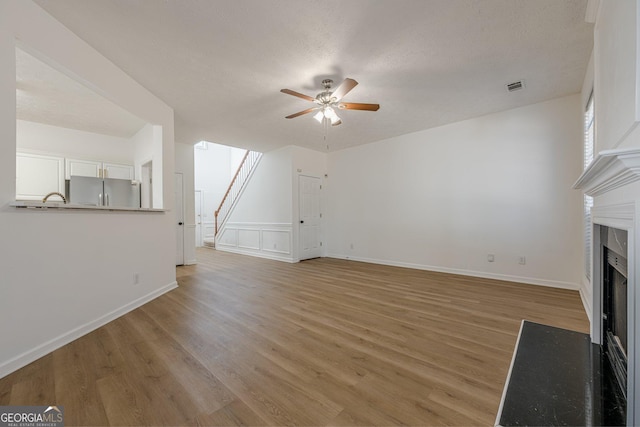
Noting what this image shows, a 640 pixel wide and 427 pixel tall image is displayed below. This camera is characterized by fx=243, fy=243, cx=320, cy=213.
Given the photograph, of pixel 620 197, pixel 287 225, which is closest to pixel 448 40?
pixel 620 197

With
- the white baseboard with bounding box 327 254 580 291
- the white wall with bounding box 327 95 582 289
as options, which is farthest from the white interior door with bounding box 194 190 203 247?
the white baseboard with bounding box 327 254 580 291

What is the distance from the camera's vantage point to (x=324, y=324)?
2490 millimetres

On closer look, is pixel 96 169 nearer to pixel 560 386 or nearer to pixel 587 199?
pixel 560 386

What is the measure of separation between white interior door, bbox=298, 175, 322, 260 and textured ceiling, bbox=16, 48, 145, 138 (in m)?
3.46

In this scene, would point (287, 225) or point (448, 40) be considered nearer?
point (448, 40)

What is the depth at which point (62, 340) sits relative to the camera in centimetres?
210

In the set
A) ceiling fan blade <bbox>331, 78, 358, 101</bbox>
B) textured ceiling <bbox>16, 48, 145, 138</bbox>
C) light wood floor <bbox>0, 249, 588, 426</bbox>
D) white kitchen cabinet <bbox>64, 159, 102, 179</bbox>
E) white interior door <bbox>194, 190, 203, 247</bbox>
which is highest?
textured ceiling <bbox>16, 48, 145, 138</bbox>

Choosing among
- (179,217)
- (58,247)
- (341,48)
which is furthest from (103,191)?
(341,48)

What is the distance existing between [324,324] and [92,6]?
339 cm

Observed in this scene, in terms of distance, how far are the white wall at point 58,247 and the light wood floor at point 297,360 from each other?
199 millimetres

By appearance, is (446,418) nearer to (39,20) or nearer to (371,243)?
(39,20)

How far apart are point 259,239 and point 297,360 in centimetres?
507

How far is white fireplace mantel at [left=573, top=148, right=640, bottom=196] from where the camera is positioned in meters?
0.99

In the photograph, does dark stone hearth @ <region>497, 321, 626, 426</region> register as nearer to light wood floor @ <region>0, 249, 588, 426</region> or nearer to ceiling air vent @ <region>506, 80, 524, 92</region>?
light wood floor @ <region>0, 249, 588, 426</region>
